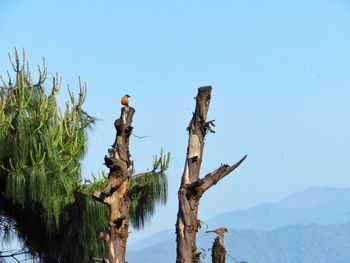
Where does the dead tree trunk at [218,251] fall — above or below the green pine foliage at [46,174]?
below

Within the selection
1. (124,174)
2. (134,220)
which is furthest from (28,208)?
(124,174)

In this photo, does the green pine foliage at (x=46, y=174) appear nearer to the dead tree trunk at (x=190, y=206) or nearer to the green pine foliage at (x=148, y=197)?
the green pine foliage at (x=148, y=197)

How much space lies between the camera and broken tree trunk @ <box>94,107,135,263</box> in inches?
247

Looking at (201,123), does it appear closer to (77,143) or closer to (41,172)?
(41,172)

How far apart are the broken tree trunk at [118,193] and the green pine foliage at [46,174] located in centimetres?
261

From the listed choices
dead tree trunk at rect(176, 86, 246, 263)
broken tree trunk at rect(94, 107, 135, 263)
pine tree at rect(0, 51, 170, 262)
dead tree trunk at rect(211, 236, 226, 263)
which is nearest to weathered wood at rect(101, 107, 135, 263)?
broken tree trunk at rect(94, 107, 135, 263)

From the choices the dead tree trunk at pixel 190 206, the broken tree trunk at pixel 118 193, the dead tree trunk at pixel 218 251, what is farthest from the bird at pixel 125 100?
the dead tree trunk at pixel 218 251

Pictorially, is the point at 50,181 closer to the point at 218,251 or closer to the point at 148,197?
the point at 148,197

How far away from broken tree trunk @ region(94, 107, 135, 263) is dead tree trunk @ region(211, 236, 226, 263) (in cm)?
62

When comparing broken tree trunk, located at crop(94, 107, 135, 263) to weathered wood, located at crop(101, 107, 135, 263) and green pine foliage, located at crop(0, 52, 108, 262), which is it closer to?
weathered wood, located at crop(101, 107, 135, 263)

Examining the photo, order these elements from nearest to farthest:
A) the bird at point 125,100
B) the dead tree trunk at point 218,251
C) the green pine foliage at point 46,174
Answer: the dead tree trunk at point 218,251
the bird at point 125,100
the green pine foliage at point 46,174

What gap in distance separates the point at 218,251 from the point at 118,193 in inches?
32.4

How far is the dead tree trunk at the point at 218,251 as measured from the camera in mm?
6176

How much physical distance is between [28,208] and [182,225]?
13.0 feet
